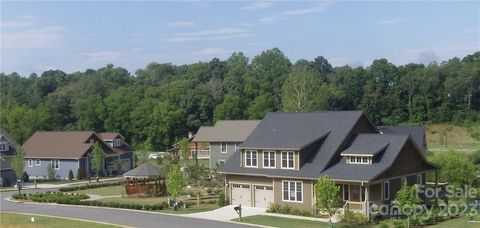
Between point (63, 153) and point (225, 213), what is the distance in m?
36.8

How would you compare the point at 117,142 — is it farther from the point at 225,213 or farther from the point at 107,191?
the point at 225,213

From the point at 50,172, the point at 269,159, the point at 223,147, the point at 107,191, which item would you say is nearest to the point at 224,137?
the point at 223,147

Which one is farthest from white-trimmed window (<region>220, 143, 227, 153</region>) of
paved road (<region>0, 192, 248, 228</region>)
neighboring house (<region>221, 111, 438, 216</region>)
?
paved road (<region>0, 192, 248, 228</region>)

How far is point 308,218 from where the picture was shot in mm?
38469

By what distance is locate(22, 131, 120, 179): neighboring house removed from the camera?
71.8 metres

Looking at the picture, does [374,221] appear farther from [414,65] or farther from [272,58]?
[272,58]

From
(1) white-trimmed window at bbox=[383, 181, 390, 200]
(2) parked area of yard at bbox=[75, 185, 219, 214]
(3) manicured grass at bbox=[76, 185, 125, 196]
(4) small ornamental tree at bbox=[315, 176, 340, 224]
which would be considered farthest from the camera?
(3) manicured grass at bbox=[76, 185, 125, 196]

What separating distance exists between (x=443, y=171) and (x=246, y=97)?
68796mm

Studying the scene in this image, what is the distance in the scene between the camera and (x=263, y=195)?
42781 millimetres

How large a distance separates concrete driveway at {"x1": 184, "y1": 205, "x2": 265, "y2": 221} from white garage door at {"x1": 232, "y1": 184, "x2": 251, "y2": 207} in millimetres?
890

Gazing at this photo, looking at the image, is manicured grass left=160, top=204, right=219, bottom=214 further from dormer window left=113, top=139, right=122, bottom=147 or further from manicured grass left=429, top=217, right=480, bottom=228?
dormer window left=113, top=139, right=122, bottom=147

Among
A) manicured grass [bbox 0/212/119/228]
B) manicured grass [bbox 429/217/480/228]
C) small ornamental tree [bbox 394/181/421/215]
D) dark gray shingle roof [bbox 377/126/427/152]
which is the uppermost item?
dark gray shingle roof [bbox 377/126/427/152]

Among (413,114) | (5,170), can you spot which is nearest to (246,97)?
(413,114)

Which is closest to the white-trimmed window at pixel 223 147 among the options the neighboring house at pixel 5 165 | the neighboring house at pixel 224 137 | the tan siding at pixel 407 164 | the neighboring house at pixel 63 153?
the neighboring house at pixel 224 137
